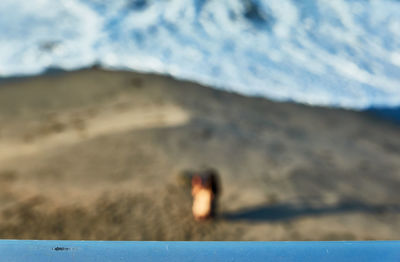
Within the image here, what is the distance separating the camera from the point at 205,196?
A: 2.73m

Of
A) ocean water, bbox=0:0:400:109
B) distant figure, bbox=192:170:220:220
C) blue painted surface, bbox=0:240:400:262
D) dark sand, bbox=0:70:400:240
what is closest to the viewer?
blue painted surface, bbox=0:240:400:262

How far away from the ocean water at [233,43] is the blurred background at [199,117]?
13 millimetres

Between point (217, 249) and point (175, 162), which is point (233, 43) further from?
point (217, 249)

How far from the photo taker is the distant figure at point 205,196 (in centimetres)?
270

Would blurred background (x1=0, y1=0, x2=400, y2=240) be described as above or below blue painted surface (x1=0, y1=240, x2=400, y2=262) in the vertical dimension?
above

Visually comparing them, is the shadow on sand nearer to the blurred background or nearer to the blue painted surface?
the blurred background

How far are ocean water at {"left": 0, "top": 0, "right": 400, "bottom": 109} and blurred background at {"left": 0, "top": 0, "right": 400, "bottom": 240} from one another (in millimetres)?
13

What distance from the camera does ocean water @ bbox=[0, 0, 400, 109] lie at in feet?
13.1

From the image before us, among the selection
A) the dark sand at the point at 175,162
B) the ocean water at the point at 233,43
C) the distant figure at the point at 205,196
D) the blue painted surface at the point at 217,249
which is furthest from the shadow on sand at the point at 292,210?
the blue painted surface at the point at 217,249

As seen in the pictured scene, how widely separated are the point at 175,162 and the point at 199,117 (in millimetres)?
641

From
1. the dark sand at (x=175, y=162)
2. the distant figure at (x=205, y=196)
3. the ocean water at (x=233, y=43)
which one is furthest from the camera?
the ocean water at (x=233, y=43)

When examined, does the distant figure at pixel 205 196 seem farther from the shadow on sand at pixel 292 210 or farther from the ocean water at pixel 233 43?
the ocean water at pixel 233 43

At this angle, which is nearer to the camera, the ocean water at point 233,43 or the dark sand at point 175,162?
the dark sand at point 175,162

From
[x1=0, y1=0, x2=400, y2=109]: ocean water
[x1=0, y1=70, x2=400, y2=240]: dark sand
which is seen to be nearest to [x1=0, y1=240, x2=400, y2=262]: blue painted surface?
[x1=0, y1=70, x2=400, y2=240]: dark sand
